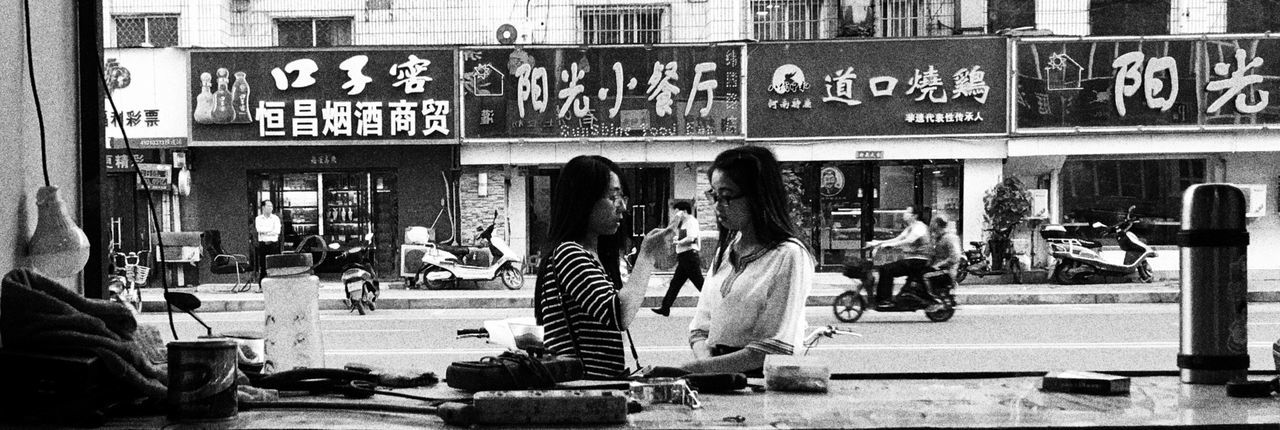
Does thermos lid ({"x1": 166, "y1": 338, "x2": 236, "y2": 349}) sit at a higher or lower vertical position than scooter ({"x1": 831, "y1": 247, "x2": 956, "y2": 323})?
higher

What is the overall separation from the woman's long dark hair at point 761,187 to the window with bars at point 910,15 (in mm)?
16432

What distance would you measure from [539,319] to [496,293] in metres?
13.1

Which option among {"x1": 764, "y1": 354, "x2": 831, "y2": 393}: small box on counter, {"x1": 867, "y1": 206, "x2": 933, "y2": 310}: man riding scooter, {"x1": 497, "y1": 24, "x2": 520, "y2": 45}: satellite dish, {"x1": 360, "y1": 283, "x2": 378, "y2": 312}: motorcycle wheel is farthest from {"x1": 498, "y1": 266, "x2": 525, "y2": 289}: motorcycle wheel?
{"x1": 764, "y1": 354, "x2": 831, "y2": 393}: small box on counter

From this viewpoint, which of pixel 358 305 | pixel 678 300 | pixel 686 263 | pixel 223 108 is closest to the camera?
pixel 686 263

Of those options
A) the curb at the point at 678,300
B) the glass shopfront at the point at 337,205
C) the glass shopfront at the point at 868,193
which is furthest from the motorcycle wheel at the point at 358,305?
the glass shopfront at the point at 868,193

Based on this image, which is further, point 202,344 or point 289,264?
point 289,264

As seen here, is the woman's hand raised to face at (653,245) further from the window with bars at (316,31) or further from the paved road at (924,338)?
the window with bars at (316,31)

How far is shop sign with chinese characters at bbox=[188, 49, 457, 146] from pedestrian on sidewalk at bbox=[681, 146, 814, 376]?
15.6 meters

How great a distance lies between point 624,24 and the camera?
19516mm

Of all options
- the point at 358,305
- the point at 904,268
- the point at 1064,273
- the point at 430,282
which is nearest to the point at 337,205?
the point at 430,282

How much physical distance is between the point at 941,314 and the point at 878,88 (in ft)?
21.8

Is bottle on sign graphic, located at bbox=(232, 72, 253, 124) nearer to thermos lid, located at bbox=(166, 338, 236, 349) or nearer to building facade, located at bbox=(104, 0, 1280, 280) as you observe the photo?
building facade, located at bbox=(104, 0, 1280, 280)

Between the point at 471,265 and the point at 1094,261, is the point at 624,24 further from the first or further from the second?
the point at 1094,261

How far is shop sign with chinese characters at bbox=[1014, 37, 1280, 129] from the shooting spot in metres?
18.4
